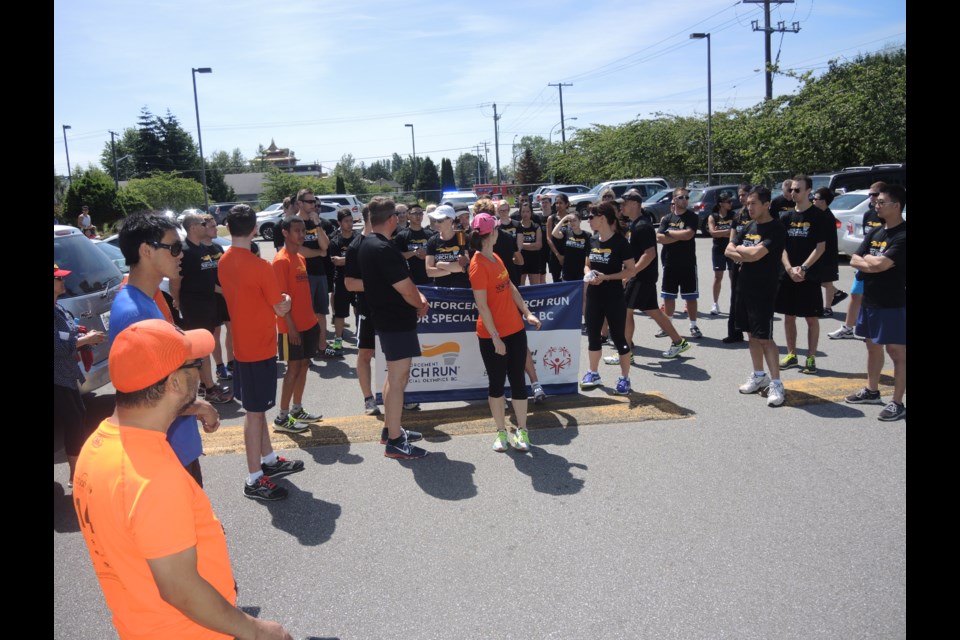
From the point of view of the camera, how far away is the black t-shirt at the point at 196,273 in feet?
23.0

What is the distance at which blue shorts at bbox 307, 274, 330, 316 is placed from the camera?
9109 millimetres

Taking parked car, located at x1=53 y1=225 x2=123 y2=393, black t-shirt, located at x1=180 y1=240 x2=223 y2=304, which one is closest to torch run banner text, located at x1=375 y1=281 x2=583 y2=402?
black t-shirt, located at x1=180 y1=240 x2=223 y2=304

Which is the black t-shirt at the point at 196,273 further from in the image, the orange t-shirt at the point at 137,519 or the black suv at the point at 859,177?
the black suv at the point at 859,177

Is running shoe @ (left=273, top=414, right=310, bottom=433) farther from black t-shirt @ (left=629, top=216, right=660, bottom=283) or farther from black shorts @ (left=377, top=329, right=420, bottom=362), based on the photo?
black t-shirt @ (left=629, top=216, right=660, bottom=283)

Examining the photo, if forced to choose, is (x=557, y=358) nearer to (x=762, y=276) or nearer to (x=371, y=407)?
(x=371, y=407)

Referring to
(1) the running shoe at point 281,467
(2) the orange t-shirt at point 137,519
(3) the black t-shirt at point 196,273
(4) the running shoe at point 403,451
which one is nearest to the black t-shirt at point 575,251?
(4) the running shoe at point 403,451

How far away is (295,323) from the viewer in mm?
6156

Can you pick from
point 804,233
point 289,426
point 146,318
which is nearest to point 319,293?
point 289,426

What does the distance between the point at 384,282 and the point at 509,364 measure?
1.26m

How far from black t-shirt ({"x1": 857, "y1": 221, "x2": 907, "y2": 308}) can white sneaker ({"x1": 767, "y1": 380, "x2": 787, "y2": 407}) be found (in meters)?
1.08

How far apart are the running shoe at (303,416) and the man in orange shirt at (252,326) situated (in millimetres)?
1407

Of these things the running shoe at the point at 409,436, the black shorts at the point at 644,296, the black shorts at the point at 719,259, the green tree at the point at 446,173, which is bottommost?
the running shoe at the point at 409,436
